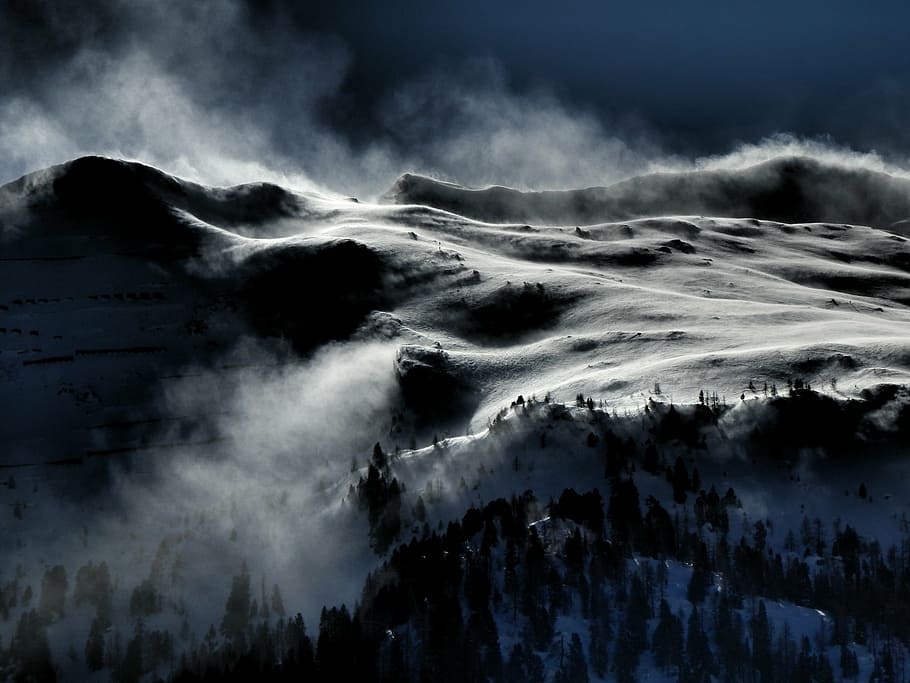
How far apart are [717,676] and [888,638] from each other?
2933 centimetres

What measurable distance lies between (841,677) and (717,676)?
63.3ft

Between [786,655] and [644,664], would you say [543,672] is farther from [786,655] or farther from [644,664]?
[786,655]

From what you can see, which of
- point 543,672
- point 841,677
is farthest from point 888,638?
point 543,672

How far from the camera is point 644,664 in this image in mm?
198875

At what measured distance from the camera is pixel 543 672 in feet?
655

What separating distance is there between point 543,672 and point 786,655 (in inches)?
1543

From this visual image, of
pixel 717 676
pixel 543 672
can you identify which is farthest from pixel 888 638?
pixel 543 672

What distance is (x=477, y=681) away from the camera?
200 m

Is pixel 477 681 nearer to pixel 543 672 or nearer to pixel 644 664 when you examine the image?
pixel 543 672

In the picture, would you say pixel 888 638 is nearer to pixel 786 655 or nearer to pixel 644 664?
pixel 786 655

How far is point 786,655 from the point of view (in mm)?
196500

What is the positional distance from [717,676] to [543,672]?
91.6 ft

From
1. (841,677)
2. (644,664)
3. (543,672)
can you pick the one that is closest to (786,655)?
(841,677)

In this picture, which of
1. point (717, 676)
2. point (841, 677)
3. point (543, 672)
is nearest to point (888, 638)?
point (841, 677)
